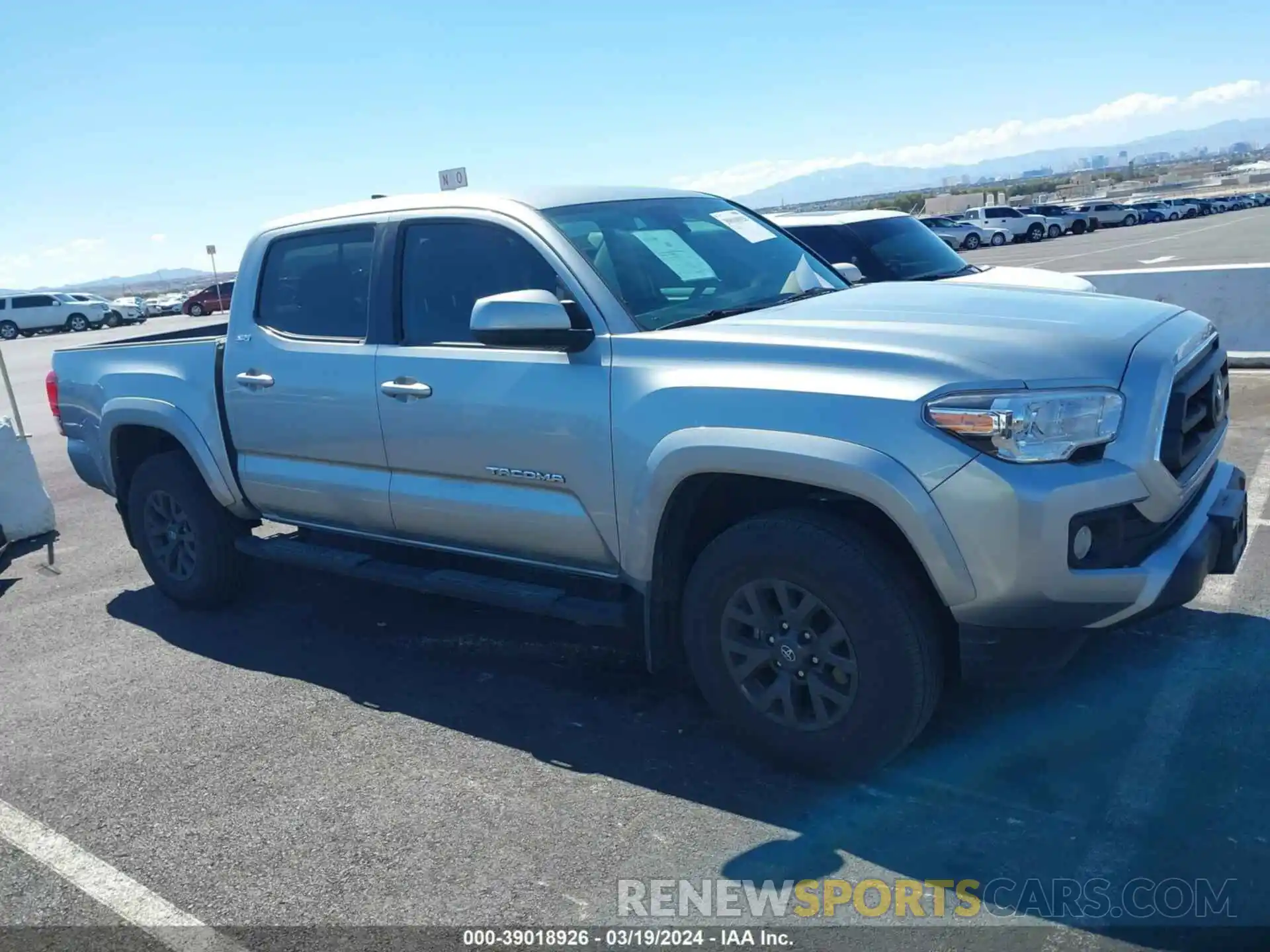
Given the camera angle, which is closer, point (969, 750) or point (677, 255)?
point (969, 750)

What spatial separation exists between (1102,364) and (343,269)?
326cm

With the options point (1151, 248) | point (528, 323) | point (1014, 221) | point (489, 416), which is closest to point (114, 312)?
point (1014, 221)

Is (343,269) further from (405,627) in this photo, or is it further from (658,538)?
(658,538)

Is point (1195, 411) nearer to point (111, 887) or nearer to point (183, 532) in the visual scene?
point (111, 887)

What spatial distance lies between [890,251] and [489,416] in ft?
19.9

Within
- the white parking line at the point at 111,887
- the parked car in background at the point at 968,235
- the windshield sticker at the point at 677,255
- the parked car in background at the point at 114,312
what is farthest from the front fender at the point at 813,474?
the parked car in background at the point at 114,312

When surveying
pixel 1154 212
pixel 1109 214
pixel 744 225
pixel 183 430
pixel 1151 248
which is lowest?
pixel 1151 248

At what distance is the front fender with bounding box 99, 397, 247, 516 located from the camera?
5.58m

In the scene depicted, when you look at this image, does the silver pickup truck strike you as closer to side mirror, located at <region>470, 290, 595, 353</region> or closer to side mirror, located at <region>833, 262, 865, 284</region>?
side mirror, located at <region>470, 290, 595, 353</region>

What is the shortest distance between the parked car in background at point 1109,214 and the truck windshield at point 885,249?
157 ft

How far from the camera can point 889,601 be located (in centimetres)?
348

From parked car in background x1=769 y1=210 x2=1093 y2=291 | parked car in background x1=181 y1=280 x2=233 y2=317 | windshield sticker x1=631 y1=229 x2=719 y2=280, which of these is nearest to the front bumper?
windshield sticker x1=631 y1=229 x2=719 y2=280

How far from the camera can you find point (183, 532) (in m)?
5.98

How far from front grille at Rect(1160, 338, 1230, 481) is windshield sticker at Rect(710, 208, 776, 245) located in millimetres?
1872
